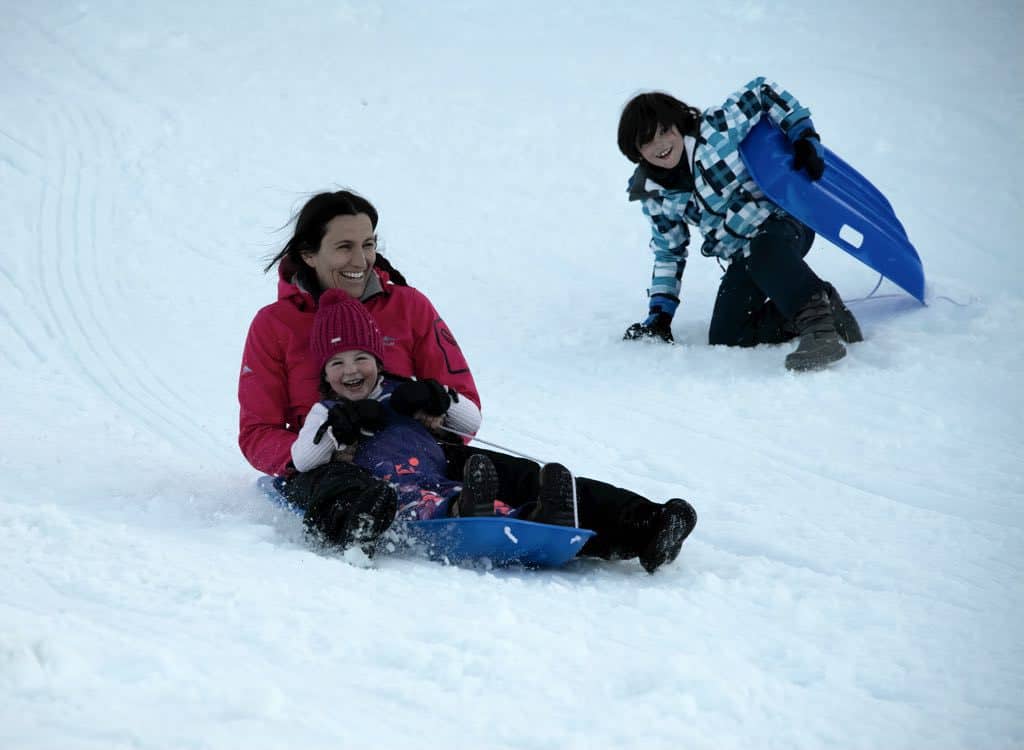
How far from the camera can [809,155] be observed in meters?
3.81

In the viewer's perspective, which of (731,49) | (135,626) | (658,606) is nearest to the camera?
(135,626)

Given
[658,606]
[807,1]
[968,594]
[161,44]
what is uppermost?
[807,1]

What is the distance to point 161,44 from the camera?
8203 mm

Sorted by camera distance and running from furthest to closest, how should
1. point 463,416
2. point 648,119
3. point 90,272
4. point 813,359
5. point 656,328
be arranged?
point 90,272, point 656,328, point 648,119, point 813,359, point 463,416

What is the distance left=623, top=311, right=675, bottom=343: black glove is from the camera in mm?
4207

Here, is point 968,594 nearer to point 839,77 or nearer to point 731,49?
point 839,77

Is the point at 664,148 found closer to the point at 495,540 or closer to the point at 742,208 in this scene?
the point at 742,208

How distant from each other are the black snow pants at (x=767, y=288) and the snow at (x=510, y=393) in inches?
4.8

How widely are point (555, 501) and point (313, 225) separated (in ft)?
3.45

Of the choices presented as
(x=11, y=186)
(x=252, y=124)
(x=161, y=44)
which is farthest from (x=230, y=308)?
(x=161, y=44)

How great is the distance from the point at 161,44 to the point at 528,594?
7.48m

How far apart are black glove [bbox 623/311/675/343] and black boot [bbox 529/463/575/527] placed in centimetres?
210

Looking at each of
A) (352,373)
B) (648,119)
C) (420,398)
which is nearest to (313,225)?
(352,373)

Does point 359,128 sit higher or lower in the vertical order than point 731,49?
lower
